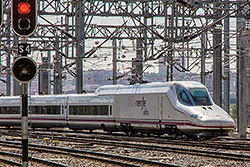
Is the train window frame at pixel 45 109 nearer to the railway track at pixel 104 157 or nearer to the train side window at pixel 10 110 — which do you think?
the train side window at pixel 10 110

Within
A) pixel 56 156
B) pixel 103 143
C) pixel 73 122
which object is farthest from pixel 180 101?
pixel 73 122

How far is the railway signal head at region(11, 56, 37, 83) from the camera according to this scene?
32.1 ft

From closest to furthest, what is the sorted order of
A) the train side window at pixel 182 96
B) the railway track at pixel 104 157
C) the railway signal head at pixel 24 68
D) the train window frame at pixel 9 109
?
the railway signal head at pixel 24 68 → the railway track at pixel 104 157 → the train side window at pixel 182 96 → the train window frame at pixel 9 109

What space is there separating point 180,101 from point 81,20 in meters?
7.29

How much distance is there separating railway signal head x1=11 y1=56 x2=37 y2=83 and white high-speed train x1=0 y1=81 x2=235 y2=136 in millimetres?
15017

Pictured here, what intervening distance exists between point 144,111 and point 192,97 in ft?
9.58

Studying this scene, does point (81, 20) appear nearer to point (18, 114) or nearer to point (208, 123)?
point (208, 123)

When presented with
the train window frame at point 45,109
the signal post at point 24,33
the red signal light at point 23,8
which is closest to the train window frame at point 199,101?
the train window frame at point 45,109

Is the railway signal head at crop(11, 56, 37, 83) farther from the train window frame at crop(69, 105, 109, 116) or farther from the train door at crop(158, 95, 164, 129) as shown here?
the train window frame at crop(69, 105, 109, 116)

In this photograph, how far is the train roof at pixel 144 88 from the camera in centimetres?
2622

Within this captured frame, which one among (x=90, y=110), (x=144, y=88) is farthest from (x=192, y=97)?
(x=90, y=110)

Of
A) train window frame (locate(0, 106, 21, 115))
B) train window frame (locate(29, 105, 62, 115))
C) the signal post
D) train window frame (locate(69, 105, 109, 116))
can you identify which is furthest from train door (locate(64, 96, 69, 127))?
the signal post

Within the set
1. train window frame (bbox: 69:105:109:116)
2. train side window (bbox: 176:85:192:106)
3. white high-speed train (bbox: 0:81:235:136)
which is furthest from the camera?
train window frame (bbox: 69:105:109:116)

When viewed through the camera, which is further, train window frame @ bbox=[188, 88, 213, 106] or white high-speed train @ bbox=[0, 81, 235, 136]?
train window frame @ bbox=[188, 88, 213, 106]
